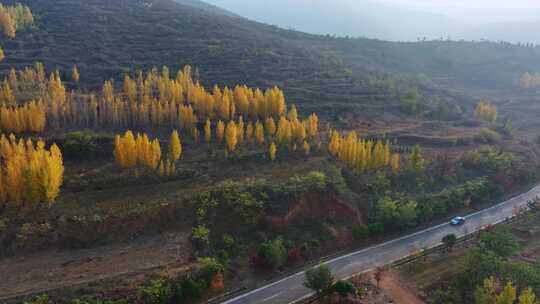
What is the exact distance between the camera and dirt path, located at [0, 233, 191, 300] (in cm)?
3444

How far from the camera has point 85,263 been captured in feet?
123

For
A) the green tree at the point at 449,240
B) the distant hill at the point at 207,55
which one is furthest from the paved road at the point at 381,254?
the distant hill at the point at 207,55

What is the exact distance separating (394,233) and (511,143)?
46588mm

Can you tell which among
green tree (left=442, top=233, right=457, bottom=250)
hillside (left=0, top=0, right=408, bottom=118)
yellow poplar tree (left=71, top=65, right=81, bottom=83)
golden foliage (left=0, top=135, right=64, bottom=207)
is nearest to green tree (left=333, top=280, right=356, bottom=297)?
green tree (left=442, top=233, right=457, bottom=250)

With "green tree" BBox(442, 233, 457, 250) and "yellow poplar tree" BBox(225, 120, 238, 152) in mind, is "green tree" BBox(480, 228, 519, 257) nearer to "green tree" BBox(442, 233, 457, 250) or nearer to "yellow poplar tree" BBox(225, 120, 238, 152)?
"green tree" BBox(442, 233, 457, 250)

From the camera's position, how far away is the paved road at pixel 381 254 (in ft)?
122

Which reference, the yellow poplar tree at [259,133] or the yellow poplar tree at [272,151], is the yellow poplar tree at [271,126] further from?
the yellow poplar tree at [272,151]

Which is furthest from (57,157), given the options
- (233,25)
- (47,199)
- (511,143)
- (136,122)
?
(233,25)

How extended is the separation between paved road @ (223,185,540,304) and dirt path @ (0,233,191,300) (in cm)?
863

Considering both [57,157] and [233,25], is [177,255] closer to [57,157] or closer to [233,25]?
[57,157]

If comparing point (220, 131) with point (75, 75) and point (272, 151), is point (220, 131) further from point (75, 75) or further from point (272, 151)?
A: point (75, 75)

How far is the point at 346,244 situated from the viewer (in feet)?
153

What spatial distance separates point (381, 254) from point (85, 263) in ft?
99.7

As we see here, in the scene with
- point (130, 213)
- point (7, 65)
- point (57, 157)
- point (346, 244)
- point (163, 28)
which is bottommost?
point (346, 244)
